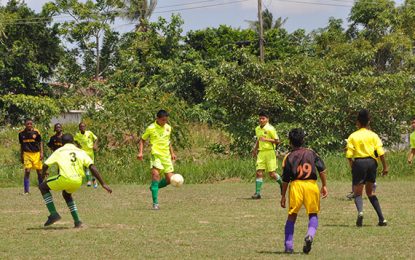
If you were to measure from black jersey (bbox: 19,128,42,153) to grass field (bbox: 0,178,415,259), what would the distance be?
6.05 ft

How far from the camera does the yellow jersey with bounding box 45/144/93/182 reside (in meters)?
11.6

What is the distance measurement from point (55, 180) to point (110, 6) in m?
42.7

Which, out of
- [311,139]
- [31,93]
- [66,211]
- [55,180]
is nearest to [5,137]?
[31,93]

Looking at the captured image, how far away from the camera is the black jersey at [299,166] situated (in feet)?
30.5

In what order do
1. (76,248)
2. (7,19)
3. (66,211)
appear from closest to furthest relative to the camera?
(76,248)
(66,211)
(7,19)

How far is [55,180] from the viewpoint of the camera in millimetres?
11695

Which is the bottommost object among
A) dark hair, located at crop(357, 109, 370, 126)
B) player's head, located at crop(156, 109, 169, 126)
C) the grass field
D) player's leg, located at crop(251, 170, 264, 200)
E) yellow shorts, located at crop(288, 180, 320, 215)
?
the grass field

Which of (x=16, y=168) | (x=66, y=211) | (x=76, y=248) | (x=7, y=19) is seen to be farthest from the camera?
(x=7, y=19)

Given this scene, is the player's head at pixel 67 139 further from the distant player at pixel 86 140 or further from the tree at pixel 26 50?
the tree at pixel 26 50

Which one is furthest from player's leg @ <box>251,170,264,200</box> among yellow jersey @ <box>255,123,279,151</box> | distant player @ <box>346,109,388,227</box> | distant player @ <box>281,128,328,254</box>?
distant player @ <box>281,128,328,254</box>

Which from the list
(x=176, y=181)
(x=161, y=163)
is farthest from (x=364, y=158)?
(x=161, y=163)

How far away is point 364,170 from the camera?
12070 mm

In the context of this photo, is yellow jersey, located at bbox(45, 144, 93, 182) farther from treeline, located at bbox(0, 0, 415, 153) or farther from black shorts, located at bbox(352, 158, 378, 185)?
treeline, located at bbox(0, 0, 415, 153)

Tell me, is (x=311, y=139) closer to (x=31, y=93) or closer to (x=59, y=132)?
(x=59, y=132)
